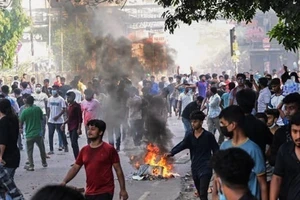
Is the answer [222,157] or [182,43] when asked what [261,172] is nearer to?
[222,157]

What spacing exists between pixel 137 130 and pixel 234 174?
13436 mm

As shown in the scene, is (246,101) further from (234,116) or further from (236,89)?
(236,89)

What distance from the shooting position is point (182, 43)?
211ft

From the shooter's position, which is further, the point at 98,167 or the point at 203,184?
the point at 203,184

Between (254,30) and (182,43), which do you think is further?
(254,30)

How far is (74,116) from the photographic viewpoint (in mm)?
15266

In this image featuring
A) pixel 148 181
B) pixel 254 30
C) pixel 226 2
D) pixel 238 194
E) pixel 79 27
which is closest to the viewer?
pixel 238 194

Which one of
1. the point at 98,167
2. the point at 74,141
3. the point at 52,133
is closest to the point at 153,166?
the point at 74,141

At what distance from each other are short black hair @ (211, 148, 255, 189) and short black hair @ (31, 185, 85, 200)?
4.53ft

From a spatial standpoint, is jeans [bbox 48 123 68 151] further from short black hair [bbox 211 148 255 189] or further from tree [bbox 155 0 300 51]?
short black hair [bbox 211 148 255 189]

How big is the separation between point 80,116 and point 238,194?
11.5 meters

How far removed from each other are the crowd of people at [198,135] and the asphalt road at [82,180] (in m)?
0.42

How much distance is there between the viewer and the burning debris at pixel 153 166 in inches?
505

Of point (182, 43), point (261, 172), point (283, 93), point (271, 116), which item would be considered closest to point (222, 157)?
point (261, 172)
